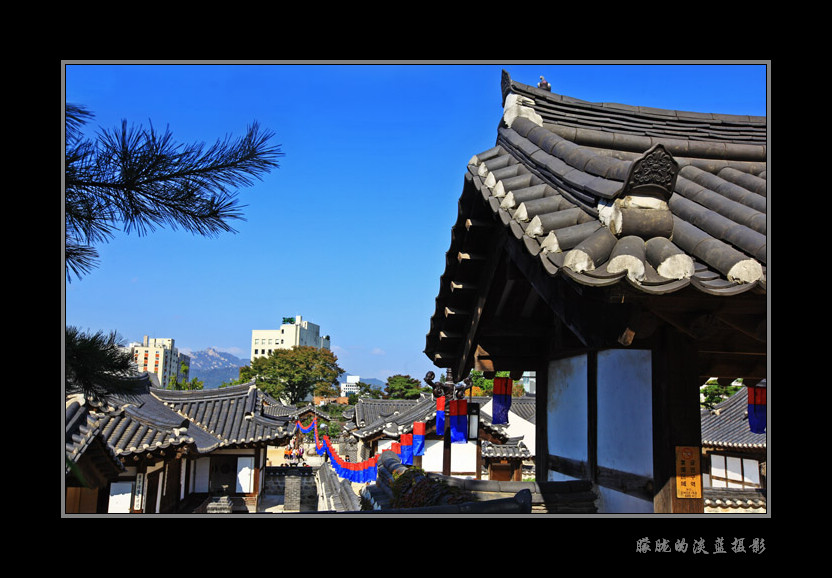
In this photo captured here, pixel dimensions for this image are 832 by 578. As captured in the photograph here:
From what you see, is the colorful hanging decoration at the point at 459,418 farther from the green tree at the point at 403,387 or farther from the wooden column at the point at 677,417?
the green tree at the point at 403,387

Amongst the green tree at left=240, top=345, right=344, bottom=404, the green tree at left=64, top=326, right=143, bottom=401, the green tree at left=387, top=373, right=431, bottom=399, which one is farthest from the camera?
the green tree at left=240, top=345, right=344, bottom=404

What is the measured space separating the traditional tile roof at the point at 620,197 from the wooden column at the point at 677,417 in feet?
3.40

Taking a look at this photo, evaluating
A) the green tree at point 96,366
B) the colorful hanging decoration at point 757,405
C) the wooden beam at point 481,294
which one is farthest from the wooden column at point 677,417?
the green tree at point 96,366

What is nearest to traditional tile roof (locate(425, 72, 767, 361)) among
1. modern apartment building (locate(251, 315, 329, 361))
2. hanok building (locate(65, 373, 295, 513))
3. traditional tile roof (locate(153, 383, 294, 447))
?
hanok building (locate(65, 373, 295, 513))

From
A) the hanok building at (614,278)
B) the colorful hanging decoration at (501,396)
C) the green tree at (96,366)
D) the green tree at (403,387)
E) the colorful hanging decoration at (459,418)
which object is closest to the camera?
the hanok building at (614,278)

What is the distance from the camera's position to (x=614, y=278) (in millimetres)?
2820

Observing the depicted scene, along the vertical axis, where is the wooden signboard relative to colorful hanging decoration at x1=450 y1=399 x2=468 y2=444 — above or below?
above

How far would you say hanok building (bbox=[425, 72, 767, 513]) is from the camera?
306 cm

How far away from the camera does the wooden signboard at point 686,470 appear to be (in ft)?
13.9

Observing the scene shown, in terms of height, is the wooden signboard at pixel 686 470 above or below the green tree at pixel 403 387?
above

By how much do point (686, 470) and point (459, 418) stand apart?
293 inches

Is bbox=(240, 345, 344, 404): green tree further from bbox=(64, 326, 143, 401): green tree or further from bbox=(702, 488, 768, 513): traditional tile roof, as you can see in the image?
bbox=(64, 326, 143, 401): green tree

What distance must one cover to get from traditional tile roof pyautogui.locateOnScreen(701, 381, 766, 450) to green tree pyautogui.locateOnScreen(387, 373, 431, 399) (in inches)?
1491

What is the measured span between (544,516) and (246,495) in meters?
23.5
